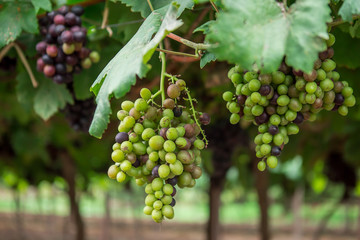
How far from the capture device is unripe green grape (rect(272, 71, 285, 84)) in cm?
98

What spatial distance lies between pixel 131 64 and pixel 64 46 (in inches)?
34.8

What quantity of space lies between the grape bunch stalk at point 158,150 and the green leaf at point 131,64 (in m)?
0.08

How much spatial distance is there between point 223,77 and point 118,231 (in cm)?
1939

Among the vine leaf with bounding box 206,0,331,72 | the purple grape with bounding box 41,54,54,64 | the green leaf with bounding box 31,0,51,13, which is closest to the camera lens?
the vine leaf with bounding box 206,0,331,72

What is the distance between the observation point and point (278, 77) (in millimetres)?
985

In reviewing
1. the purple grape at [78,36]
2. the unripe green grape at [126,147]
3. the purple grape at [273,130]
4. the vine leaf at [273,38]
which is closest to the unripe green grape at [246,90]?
the purple grape at [273,130]

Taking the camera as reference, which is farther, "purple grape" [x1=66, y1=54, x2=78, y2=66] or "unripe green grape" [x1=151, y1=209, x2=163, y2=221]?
"purple grape" [x1=66, y1=54, x2=78, y2=66]

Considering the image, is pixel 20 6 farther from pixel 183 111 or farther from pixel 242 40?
pixel 242 40

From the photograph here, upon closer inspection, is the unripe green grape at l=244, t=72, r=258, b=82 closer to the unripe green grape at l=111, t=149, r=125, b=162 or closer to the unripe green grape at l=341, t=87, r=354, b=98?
the unripe green grape at l=341, t=87, r=354, b=98

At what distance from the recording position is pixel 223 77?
243 centimetres

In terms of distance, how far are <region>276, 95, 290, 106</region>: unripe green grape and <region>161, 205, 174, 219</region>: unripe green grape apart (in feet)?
1.22

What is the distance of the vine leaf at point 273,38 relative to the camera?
0.80 metres

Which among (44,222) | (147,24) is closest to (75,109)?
(147,24)

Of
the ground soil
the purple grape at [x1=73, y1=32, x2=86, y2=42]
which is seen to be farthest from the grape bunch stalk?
the ground soil
